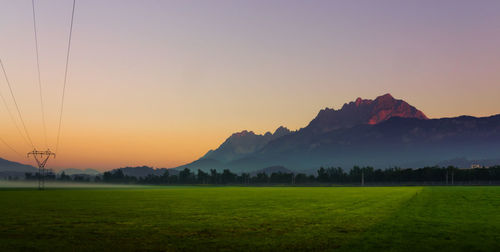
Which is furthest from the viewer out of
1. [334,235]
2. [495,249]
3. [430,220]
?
[430,220]

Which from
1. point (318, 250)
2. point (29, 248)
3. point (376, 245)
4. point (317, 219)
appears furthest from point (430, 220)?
point (29, 248)

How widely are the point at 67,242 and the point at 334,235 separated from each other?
1267 centimetres

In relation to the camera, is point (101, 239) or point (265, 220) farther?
point (265, 220)

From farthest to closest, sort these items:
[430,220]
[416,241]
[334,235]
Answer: [430,220] < [334,235] < [416,241]

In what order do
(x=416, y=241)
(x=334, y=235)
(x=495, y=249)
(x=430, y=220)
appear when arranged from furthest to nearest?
(x=430, y=220)
(x=334, y=235)
(x=416, y=241)
(x=495, y=249)

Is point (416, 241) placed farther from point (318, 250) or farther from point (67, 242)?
point (67, 242)

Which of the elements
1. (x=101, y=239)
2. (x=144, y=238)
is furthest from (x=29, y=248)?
(x=144, y=238)

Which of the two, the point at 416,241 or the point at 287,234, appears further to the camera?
the point at 287,234

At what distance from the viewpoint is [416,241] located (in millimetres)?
20516

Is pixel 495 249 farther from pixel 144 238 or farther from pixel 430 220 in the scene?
pixel 144 238

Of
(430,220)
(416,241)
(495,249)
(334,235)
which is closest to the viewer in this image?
(495,249)

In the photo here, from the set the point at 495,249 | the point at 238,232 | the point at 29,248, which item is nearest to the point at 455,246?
the point at 495,249

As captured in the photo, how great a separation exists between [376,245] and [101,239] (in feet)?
41.5

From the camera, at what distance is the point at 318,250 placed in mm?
18438
